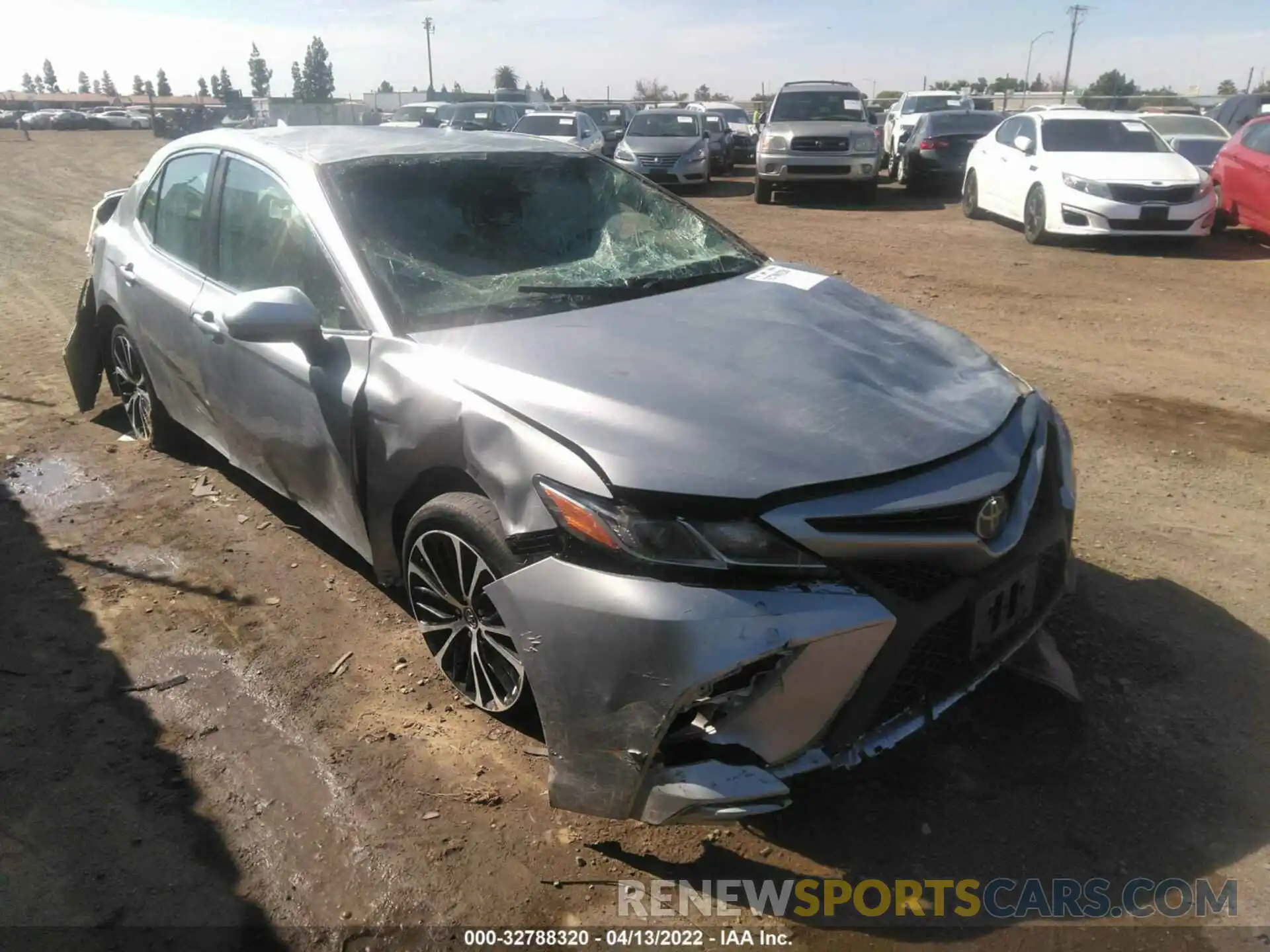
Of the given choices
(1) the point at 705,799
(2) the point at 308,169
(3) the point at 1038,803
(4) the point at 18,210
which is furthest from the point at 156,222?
(4) the point at 18,210

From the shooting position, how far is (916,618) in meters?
2.37

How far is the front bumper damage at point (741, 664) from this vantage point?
88.4 inches

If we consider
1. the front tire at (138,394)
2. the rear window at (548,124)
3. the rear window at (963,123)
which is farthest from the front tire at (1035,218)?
the rear window at (548,124)

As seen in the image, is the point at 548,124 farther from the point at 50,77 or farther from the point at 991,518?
the point at 50,77

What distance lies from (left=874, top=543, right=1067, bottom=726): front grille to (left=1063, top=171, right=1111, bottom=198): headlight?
32.8ft

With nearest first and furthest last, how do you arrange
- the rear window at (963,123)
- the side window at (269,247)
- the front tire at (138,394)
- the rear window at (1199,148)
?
the side window at (269,247)
the front tire at (138,394)
the rear window at (1199,148)
the rear window at (963,123)

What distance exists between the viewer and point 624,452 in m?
2.44

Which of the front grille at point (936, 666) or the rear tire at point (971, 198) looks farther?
the rear tire at point (971, 198)

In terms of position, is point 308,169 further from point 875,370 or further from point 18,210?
point 18,210

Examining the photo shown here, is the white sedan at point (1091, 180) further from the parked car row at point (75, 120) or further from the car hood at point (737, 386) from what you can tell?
the parked car row at point (75, 120)

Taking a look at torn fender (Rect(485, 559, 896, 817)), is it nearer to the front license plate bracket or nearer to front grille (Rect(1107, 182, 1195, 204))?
the front license plate bracket

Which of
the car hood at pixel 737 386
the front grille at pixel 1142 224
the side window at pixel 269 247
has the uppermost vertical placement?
the side window at pixel 269 247

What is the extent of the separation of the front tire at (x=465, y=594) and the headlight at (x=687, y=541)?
1.16 feet

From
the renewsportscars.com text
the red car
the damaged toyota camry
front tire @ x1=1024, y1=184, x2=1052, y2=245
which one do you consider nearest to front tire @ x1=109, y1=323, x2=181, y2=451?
the damaged toyota camry
